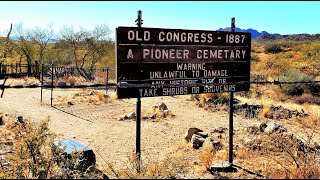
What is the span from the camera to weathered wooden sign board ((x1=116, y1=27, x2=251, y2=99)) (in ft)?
21.0

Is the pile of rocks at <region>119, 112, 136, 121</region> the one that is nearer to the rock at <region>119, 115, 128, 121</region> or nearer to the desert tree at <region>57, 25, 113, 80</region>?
the rock at <region>119, 115, 128, 121</region>

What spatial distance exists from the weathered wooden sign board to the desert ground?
1694 millimetres

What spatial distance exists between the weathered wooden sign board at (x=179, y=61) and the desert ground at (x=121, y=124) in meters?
1.69

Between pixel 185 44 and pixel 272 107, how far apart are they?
35.8 ft

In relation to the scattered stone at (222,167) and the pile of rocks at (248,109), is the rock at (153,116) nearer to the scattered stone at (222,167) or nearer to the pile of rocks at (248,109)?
the pile of rocks at (248,109)

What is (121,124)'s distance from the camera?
44.8 ft

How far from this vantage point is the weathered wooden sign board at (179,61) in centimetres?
641

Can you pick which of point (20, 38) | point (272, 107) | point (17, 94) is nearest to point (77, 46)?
point (20, 38)

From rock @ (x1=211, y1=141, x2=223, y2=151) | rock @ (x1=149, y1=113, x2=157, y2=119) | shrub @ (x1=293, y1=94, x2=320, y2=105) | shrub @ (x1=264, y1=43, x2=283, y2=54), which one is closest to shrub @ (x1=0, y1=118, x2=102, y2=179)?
rock @ (x1=211, y1=141, x2=223, y2=151)

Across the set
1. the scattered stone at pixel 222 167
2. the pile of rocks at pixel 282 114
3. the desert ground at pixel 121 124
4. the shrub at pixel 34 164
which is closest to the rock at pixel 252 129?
the desert ground at pixel 121 124

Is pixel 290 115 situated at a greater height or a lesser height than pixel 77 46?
lesser

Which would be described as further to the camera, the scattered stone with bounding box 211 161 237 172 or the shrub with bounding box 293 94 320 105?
the shrub with bounding box 293 94 320 105

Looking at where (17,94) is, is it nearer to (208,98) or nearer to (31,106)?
(31,106)

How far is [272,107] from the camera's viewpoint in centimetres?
1672
